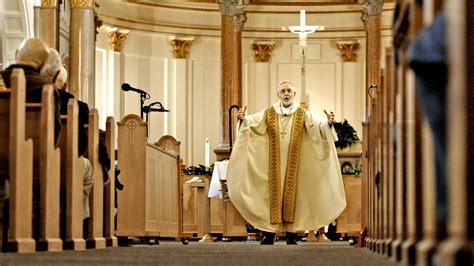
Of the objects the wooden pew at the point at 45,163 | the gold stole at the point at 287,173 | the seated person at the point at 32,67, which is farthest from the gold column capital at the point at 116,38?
the wooden pew at the point at 45,163

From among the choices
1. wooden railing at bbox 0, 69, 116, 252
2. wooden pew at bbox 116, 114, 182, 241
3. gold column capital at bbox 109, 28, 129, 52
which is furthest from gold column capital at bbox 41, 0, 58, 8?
wooden railing at bbox 0, 69, 116, 252

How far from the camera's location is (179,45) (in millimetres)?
19078

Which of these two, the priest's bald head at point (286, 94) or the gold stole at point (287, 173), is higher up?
the priest's bald head at point (286, 94)

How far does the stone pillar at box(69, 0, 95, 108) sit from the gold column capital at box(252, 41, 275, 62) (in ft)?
15.1

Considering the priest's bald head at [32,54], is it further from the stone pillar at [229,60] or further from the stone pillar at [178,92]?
the stone pillar at [178,92]

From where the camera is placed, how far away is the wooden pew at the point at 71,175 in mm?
6344

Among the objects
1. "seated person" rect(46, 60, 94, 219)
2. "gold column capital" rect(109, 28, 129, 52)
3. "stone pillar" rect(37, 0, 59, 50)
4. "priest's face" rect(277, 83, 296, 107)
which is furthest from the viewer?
"gold column capital" rect(109, 28, 129, 52)

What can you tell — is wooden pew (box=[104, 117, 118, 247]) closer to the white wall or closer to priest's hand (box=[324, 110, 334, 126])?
priest's hand (box=[324, 110, 334, 126])

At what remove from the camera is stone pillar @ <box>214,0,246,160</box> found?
17.8 metres

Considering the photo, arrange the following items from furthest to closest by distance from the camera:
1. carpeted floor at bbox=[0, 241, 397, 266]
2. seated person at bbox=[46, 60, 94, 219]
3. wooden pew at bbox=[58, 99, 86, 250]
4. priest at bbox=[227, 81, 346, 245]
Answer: priest at bbox=[227, 81, 346, 245]
seated person at bbox=[46, 60, 94, 219]
wooden pew at bbox=[58, 99, 86, 250]
carpeted floor at bbox=[0, 241, 397, 266]

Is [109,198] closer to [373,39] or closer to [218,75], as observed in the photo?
[373,39]

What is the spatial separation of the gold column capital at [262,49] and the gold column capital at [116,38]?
266 centimetres

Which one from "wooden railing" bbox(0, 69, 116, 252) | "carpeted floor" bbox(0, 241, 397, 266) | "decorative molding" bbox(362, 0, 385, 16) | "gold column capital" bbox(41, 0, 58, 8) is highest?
"decorative molding" bbox(362, 0, 385, 16)

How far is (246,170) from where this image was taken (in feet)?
38.0
